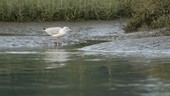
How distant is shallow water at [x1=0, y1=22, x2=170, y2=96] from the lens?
683cm

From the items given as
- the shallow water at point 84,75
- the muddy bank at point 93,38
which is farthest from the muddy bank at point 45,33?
the shallow water at point 84,75

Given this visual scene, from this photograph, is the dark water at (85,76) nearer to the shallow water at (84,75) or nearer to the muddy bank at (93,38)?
the shallow water at (84,75)

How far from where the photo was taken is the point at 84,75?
27.3ft

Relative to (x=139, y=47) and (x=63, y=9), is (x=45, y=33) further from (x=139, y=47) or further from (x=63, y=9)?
(x=139, y=47)

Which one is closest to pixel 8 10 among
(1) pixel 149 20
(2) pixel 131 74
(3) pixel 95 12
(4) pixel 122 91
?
(3) pixel 95 12

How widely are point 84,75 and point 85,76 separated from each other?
111mm

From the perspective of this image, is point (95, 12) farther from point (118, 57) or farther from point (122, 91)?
point (122, 91)

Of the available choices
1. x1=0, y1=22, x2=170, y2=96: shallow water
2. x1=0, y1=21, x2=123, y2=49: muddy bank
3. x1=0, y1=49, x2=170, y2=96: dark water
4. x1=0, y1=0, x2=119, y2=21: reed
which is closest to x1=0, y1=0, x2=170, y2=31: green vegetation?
x1=0, y1=0, x2=119, y2=21: reed

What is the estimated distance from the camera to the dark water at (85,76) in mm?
6816

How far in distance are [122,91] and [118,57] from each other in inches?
180

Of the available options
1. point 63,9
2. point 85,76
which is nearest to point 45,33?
point 63,9

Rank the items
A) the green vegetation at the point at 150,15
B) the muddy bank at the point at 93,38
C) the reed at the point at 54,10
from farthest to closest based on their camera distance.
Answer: the reed at the point at 54,10, the green vegetation at the point at 150,15, the muddy bank at the point at 93,38

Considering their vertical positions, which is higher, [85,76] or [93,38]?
[85,76]

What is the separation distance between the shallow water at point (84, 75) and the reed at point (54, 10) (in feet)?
31.4
